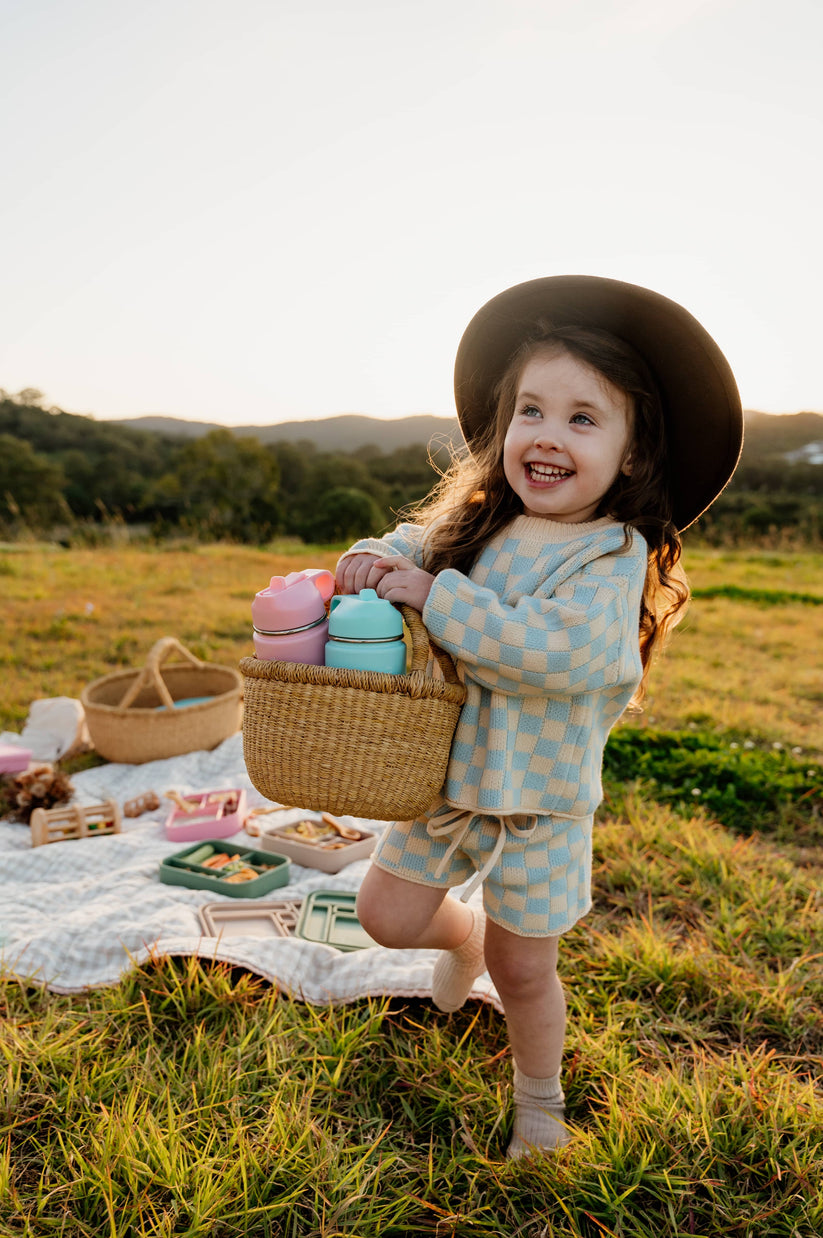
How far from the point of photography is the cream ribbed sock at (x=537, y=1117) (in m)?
1.84

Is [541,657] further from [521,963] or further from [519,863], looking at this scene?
[521,963]

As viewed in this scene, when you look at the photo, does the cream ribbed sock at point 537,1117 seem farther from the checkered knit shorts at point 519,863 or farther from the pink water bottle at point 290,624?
the pink water bottle at point 290,624

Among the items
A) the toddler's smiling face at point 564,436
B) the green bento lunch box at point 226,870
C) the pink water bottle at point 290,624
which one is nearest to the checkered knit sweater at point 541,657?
the toddler's smiling face at point 564,436

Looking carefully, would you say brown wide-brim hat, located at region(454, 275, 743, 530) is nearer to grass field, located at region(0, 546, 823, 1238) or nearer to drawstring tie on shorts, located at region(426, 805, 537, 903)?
drawstring tie on shorts, located at region(426, 805, 537, 903)

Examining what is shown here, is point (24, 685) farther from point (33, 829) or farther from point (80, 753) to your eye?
point (33, 829)

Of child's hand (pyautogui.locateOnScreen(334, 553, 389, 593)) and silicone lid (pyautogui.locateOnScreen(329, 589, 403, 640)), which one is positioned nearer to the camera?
silicone lid (pyautogui.locateOnScreen(329, 589, 403, 640))

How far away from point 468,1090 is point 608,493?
4.69 ft

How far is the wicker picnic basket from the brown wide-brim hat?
2.50 ft

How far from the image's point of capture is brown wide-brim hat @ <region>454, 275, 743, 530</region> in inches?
69.5

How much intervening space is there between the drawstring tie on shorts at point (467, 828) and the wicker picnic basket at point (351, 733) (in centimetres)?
18

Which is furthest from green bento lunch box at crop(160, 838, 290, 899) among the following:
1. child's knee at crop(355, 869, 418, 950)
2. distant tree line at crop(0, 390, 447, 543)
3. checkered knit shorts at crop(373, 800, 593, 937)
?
distant tree line at crop(0, 390, 447, 543)

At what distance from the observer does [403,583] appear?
1704 mm

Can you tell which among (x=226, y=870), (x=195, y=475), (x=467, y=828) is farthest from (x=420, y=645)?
(x=195, y=475)

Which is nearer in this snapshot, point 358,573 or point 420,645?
point 420,645
